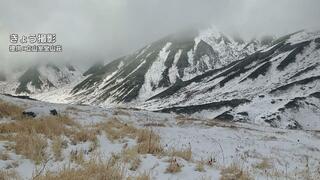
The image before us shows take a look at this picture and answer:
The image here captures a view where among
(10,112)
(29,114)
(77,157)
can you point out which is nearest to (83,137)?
(77,157)

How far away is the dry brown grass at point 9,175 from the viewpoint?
7.39 metres

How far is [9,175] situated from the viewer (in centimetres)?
762

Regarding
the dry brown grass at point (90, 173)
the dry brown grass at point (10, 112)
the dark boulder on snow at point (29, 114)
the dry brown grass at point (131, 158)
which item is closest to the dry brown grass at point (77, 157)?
the dry brown grass at point (90, 173)

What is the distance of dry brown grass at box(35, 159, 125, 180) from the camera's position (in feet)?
24.3

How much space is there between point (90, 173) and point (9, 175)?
54.2 inches

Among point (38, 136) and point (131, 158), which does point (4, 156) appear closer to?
point (38, 136)

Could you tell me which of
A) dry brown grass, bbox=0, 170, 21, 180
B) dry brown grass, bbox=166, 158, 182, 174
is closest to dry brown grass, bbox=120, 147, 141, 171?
dry brown grass, bbox=166, 158, 182, 174

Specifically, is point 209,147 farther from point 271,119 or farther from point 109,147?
point 271,119

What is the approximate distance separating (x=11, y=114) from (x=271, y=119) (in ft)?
296

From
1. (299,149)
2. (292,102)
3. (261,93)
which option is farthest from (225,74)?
(299,149)

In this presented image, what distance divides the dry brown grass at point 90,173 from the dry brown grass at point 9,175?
525mm

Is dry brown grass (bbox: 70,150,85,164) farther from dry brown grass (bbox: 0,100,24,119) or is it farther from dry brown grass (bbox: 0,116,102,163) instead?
dry brown grass (bbox: 0,100,24,119)

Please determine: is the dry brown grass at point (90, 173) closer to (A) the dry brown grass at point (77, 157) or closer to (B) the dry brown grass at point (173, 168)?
(A) the dry brown grass at point (77, 157)

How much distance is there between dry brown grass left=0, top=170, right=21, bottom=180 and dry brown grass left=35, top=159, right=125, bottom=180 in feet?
1.72
